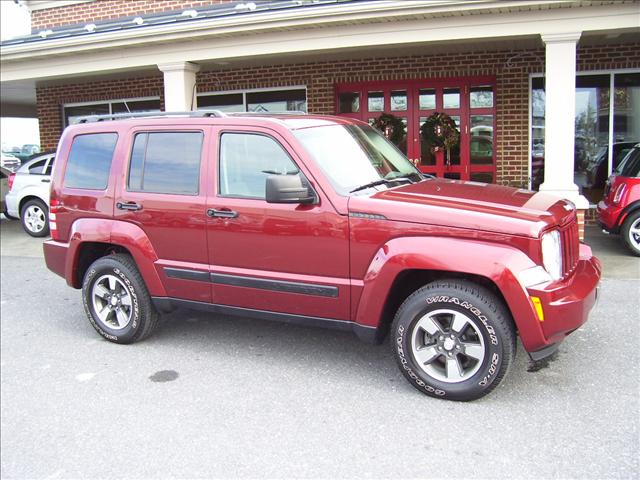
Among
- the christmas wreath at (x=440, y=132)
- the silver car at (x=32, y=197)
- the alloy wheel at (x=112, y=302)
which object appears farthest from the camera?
the silver car at (x=32, y=197)

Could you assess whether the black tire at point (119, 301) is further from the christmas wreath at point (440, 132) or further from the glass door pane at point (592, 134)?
the glass door pane at point (592, 134)

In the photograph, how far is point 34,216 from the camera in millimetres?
11555

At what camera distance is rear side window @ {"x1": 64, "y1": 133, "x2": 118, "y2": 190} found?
5.16 metres

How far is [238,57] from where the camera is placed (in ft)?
30.8

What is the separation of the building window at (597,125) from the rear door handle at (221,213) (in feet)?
25.6

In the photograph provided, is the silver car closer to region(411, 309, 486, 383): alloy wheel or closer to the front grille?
region(411, 309, 486, 383): alloy wheel

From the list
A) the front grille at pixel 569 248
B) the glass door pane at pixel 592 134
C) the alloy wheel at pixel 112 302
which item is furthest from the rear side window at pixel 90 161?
the glass door pane at pixel 592 134

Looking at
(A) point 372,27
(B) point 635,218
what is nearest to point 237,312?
(A) point 372,27

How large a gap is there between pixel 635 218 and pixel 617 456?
5.53m

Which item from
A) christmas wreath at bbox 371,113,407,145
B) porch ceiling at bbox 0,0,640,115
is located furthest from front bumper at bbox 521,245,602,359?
christmas wreath at bbox 371,113,407,145

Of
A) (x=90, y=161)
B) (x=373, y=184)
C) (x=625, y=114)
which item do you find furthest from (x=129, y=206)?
(x=625, y=114)

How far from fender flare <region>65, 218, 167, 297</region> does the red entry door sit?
7131 mm

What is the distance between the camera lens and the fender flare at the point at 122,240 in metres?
4.91

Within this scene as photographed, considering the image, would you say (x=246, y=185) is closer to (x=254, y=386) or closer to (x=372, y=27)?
(x=254, y=386)
